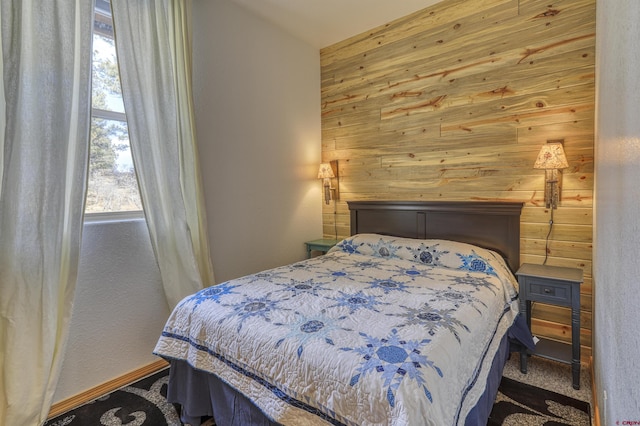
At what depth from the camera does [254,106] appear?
2906 mm

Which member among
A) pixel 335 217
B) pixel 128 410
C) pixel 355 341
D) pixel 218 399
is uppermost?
pixel 335 217

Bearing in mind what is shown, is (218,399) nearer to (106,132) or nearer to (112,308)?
(112,308)

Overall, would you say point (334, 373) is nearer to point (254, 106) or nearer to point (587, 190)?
point (587, 190)

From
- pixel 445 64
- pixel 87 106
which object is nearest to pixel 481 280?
pixel 445 64

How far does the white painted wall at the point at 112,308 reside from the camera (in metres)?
1.89

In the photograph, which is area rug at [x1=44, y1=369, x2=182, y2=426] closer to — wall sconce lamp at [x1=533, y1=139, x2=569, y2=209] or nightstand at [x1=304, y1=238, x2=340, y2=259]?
nightstand at [x1=304, y1=238, x2=340, y2=259]

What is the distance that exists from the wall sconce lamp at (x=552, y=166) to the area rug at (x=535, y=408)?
125 cm

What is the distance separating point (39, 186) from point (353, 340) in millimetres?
1812

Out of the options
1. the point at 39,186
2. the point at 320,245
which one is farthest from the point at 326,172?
the point at 39,186

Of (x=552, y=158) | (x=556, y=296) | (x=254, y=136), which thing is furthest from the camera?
(x=254, y=136)

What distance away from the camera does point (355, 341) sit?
3.92 feet

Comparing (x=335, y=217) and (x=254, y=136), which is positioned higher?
(x=254, y=136)

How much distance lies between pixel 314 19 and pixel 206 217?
2.14 metres

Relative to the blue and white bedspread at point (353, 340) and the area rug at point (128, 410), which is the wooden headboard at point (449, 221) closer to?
the blue and white bedspread at point (353, 340)
